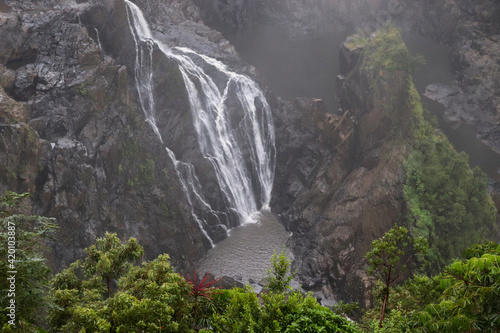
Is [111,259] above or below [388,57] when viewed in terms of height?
below

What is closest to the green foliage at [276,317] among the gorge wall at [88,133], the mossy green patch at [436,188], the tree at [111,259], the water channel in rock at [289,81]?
the tree at [111,259]

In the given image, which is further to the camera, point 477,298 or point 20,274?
point 20,274

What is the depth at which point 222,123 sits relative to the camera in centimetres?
3312

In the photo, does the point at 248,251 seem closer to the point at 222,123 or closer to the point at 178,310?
the point at 222,123

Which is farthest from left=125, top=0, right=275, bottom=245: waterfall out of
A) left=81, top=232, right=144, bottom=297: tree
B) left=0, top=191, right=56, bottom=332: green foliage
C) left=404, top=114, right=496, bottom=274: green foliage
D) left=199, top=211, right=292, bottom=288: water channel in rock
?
left=0, top=191, right=56, bottom=332: green foliage

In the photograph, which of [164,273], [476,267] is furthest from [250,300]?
[476,267]

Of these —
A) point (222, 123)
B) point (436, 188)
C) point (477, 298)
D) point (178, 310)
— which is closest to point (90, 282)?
point (178, 310)

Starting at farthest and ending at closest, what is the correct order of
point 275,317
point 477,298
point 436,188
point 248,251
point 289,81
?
1. point 289,81
2. point 248,251
3. point 436,188
4. point 275,317
5. point 477,298

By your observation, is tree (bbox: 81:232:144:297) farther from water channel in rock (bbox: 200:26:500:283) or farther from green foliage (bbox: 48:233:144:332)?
water channel in rock (bbox: 200:26:500:283)

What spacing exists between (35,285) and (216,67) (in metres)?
29.2

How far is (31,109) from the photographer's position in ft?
76.9

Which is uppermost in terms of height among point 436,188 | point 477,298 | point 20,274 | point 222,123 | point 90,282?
point 477,298

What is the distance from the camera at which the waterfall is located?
30.0 m

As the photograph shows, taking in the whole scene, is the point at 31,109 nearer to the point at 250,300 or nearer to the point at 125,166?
the point at 125,166
